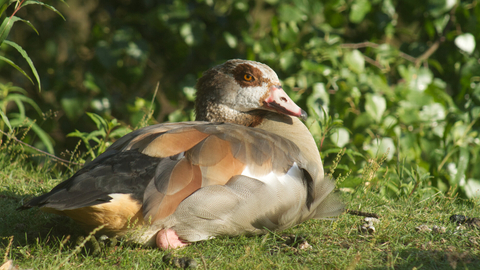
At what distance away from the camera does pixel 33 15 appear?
6.64 m

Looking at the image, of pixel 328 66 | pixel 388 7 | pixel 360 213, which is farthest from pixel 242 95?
pixel 388 7

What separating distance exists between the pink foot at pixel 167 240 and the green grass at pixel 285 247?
46mm

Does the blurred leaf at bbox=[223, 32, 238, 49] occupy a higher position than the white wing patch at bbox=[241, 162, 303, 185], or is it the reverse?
the blurred leaf at bbox=[223, 32, 238, 49]

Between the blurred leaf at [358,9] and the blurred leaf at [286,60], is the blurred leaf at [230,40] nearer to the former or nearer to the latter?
the blurred leaf at [286,60]

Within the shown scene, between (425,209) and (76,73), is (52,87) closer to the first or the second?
(76,73)

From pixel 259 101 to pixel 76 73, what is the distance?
12.5 feet

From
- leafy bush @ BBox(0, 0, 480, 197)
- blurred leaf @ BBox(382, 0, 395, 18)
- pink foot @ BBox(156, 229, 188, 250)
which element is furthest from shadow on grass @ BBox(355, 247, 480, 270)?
blurred leaf @ BBox(382, 0, 395, 18)

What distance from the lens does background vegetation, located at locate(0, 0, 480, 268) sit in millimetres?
4594

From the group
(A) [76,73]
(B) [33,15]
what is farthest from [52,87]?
(B) [33,15]

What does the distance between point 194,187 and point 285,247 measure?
0.69 meters

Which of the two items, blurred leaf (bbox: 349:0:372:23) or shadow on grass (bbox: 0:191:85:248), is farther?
blurred leaf (bbox: 349:0:372:23)

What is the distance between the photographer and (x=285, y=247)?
2842 mm

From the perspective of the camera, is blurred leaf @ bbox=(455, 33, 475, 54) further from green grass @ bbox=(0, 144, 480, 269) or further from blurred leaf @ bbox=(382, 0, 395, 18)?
green grass @ bbox=(0, 144, 480, 269)

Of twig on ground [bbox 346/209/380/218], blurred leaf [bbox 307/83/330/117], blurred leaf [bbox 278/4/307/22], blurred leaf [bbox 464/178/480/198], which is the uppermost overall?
blurred leaf [bbox 278/4/307/22]
